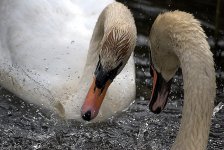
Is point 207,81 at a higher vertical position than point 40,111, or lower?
higher

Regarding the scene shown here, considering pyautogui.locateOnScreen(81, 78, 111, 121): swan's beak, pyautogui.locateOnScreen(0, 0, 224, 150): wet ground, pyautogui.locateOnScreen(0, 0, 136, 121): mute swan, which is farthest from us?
pyautogui.locateOnScreen(0, 0, 136, 121): mute swan

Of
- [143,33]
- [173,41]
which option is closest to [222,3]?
[143,33]

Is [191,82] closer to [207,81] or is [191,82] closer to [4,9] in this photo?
[207,81]

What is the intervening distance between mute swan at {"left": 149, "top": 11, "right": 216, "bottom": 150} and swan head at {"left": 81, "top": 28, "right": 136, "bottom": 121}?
0.57m

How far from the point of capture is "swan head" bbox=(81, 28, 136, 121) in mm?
6566

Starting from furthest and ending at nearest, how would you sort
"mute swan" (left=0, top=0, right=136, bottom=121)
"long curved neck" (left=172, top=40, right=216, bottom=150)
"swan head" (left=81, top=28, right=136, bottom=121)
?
"mute swan" (left=0, top=0, right=136, bottom=121) < "swan head" (left=81, top=28, right=136, bottom=121) < "long curved neck" (left=172, top=40, right=216, bottom=150)

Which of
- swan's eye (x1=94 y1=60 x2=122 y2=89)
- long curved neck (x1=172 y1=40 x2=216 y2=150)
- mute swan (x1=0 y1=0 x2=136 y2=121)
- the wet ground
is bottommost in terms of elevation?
the wet ground

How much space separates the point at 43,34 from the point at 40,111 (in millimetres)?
774

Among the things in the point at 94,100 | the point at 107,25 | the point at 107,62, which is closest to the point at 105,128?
the point at 94,100

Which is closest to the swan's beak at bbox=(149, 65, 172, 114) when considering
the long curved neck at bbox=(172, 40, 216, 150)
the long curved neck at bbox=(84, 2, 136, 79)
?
the long curved neck at bbox=(84, 2, 136, 79)

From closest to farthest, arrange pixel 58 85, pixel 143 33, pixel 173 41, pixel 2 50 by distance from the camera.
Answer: pixel 173 41 → pixel 58 85 → pixel 2 50 → pixel 143 33

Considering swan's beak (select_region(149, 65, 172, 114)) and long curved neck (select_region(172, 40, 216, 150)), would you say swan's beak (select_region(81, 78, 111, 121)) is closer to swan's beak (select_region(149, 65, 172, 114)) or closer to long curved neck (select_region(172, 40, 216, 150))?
swan's beak (select_region(149, 65, 172, 114))

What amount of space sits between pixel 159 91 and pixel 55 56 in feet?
4.95

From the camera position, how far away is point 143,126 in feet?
25.6
